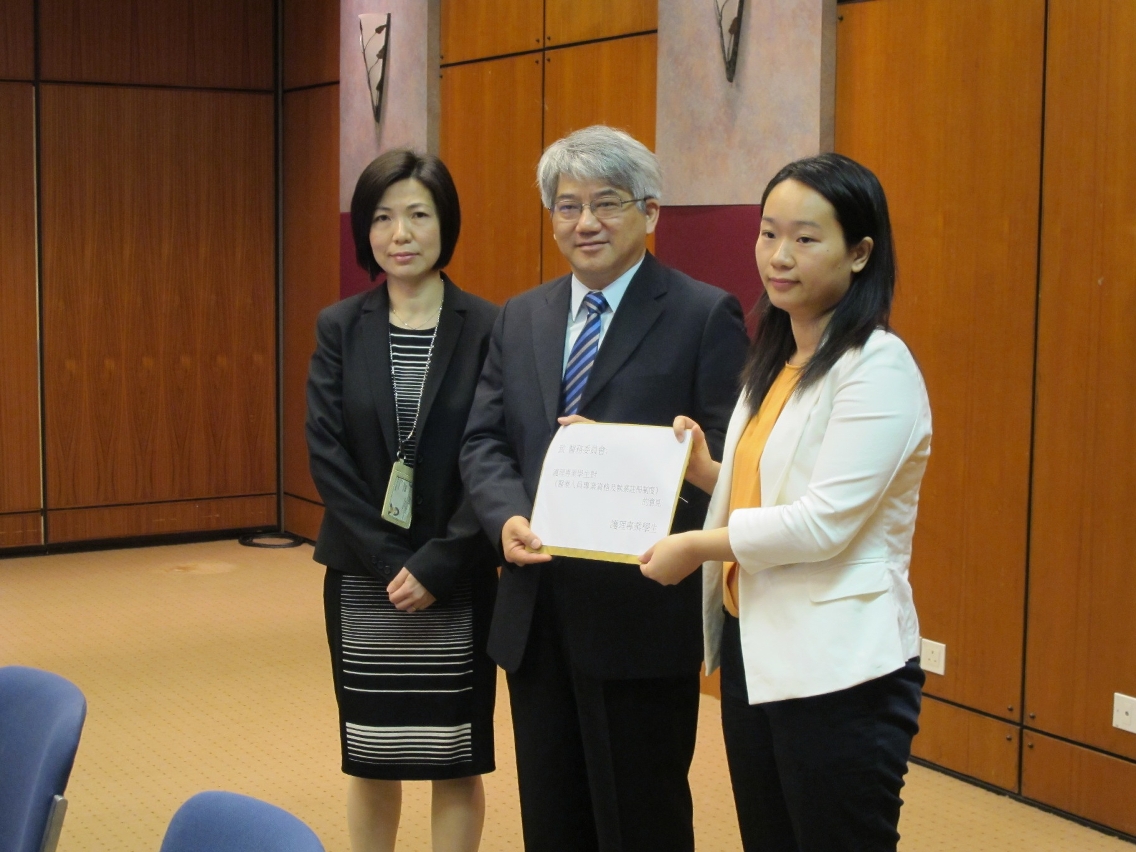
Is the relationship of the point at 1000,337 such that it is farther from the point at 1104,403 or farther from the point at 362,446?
the point at 362,446

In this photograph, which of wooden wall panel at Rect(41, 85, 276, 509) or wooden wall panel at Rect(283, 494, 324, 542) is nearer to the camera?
wooden wall panel at Rect(41, 85, 276, 509)

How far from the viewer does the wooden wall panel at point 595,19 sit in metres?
4.88

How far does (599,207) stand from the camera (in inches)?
93.0

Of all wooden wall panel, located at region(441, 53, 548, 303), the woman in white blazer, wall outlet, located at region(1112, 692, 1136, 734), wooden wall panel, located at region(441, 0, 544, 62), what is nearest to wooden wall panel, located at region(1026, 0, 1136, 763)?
wall outlet, located at region(1112, 692, 1136, 734)

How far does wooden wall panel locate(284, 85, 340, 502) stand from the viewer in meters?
7.03

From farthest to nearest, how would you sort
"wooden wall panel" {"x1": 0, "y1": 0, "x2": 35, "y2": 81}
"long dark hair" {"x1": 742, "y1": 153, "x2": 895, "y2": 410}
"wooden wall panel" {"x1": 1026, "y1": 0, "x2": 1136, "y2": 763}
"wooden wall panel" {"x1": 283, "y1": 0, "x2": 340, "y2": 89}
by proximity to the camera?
"wooden wall panel" {"x1": 283, "y1": 0, "x2": 340, "y2": 89}, "wooden wall panel" {"x1": 0, "y1": 0, "x2": 35, "y2": 81}, "wooden wall panel" {"x1": 1026, "y1": 0, "x2": 1136, "y2": 763}, "long dark hair" {"x1": 742, "y1": 153, "x2": 895, "y2": 410}

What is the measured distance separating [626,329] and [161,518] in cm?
550

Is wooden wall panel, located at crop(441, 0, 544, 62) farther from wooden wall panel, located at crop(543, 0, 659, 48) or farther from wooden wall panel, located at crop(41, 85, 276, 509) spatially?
wooden wall panel, located at crop(41, 85, 276, 509)

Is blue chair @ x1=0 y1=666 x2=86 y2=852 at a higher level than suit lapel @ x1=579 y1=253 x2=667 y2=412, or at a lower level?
lower

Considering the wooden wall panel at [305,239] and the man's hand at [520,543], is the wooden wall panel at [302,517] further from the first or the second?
the man's hand at [520,543]

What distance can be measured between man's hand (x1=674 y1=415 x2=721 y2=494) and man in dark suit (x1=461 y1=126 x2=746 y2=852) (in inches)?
4.5

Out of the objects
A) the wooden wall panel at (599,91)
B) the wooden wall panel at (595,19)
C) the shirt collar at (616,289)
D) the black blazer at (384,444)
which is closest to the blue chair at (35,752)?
the black blazer at (384,444)

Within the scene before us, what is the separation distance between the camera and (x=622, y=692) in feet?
7.59

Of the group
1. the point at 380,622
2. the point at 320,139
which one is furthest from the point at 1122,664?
the point at 320,139
